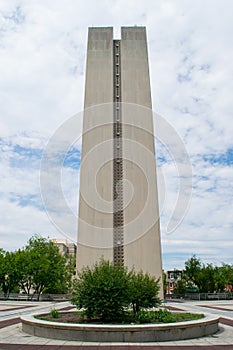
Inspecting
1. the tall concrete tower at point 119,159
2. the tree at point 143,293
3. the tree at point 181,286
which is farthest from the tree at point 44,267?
the tree at point 143,293

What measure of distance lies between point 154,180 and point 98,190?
221 inches

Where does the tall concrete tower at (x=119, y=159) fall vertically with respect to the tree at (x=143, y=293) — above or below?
above

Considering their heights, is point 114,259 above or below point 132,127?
below

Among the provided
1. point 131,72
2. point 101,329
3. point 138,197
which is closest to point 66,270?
point 138,197

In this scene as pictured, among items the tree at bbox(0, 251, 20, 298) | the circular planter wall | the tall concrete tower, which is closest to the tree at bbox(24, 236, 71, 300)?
the tree at bbox(0, 251, 20, 298)

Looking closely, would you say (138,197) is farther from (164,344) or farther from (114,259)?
(164,344)

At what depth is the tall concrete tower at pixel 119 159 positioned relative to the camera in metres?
31.1

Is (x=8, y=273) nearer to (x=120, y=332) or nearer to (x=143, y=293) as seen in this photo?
(x=143, y=293)

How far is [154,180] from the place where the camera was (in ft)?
108

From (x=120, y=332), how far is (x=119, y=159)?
86.4 feet

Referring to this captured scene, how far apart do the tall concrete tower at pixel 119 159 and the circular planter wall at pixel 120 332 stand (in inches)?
768

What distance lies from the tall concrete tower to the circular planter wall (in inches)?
768

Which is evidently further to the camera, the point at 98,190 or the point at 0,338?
the point at 98,190

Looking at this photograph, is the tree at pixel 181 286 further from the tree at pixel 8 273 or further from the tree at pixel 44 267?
the tree at pixel 8 273
